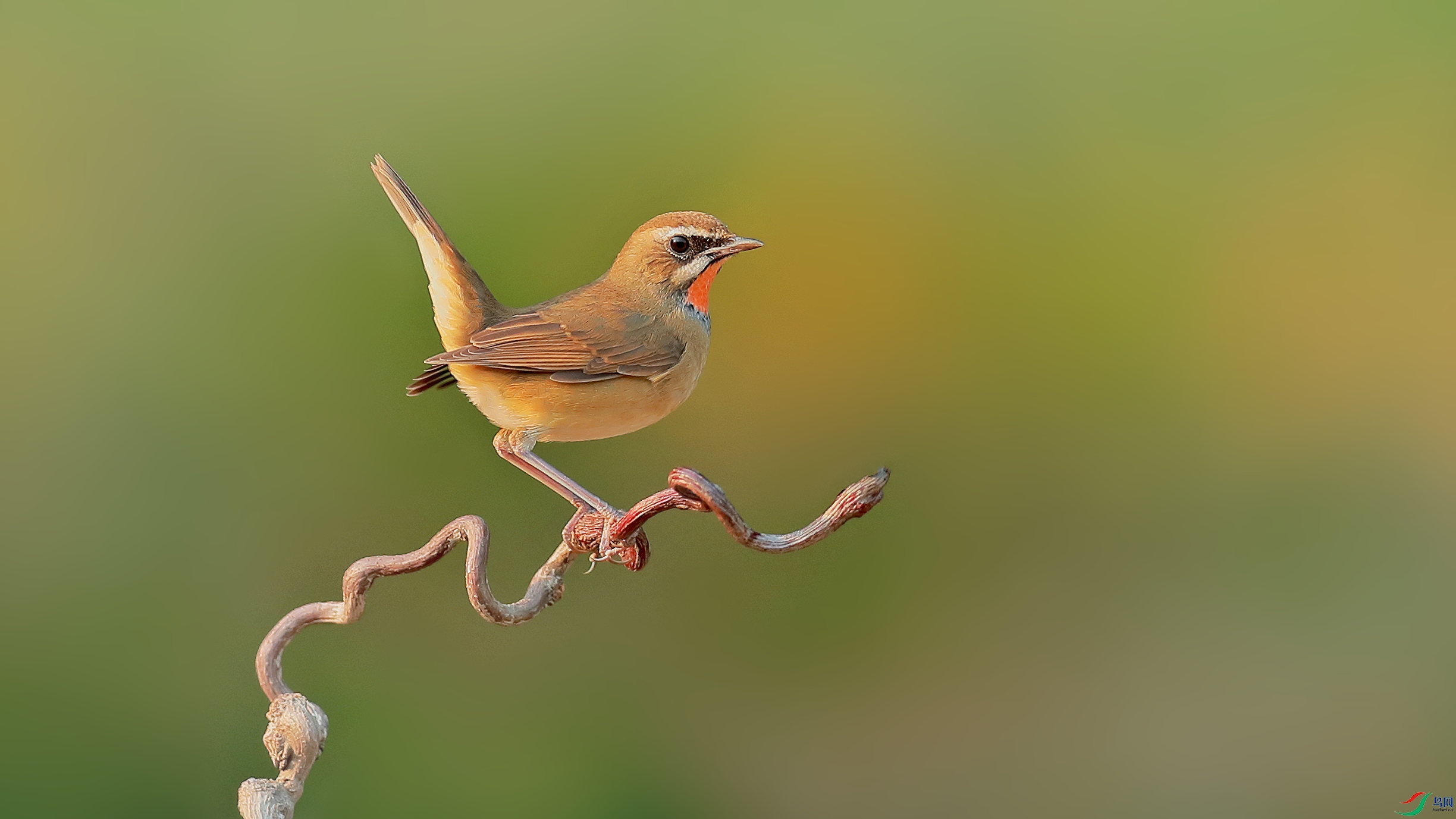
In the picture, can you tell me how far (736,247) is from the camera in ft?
7.76

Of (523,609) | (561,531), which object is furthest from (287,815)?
(561,531)

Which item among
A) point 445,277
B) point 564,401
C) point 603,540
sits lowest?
point 603,540

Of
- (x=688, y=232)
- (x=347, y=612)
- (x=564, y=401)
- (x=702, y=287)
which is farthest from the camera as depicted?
(x=702, y=287)

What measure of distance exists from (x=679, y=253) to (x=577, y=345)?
0.29m

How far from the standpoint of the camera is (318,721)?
85.1 inches

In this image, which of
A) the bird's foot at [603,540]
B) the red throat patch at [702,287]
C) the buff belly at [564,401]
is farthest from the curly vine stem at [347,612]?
the red throat patch at [702,287]

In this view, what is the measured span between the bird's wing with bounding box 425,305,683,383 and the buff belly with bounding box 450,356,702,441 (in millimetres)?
20

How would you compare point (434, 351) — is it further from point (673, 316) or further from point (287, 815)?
point (287, 815)

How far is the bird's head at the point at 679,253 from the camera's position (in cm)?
238

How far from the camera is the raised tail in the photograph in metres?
2.15

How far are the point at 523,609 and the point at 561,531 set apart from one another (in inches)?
11.2

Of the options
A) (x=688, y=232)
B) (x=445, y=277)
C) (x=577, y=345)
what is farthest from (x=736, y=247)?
(x=445, y=277)

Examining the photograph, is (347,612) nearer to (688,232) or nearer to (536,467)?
(536,467)

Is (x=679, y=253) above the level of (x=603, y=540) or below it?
above
